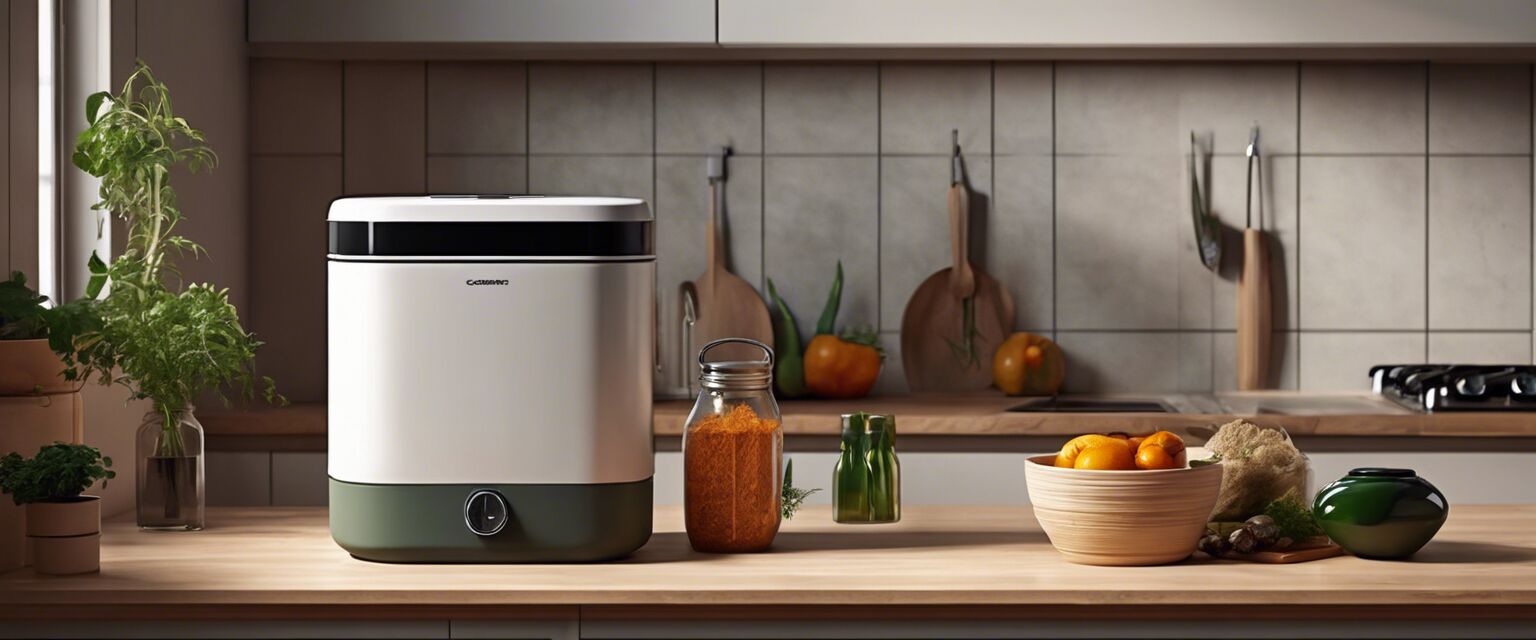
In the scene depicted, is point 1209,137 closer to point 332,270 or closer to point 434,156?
point 434,156

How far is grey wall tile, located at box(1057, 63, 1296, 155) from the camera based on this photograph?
290 cm

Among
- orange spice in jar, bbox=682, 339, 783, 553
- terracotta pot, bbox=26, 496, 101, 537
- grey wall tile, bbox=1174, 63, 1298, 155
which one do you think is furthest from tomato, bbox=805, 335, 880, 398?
terracotta pot, bbox=26, 496, 101, 537

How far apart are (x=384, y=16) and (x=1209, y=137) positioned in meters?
1.58

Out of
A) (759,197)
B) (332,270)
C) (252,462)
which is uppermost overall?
(759,197)

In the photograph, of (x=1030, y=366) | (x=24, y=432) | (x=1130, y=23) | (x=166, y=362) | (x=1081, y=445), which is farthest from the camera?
(x=1030, y=366)

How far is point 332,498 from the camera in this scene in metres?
1.33

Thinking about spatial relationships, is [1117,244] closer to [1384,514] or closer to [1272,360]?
[1272,360]

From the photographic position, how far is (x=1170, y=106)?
2.91 metres

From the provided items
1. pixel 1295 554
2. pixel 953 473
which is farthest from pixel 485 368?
pixel 953 473

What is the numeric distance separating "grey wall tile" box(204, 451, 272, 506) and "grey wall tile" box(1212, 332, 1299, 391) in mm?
1782

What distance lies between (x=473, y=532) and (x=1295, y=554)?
28.2 inches

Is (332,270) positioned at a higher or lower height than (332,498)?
higher

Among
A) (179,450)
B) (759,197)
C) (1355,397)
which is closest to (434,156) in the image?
(759,197)

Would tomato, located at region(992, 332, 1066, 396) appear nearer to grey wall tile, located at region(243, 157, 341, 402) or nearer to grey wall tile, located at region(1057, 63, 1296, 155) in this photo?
grey wall tile, located at region(1057, 63, 1296, 155)
